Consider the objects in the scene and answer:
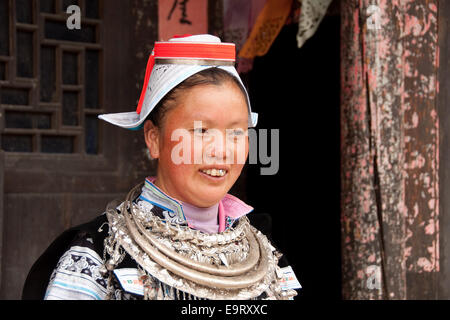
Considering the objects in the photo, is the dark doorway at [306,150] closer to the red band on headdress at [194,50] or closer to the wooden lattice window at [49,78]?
the wooden lattice window at [49,78]

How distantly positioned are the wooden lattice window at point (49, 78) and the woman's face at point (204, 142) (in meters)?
2.15

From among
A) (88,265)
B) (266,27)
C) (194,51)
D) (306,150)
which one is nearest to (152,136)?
(194,51)

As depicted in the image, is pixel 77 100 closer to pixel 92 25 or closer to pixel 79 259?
pixel 92 25

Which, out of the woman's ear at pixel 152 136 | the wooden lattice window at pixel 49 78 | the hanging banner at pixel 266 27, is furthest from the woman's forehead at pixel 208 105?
the hanging banner at pixel 266 27

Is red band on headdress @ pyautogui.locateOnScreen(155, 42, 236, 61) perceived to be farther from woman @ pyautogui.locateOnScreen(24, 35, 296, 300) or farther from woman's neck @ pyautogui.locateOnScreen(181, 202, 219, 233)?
woman's neck @ pyautogui.locateOnScreen(181, 202, 219, 233)

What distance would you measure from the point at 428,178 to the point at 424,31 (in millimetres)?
925

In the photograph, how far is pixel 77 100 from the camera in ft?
13.0

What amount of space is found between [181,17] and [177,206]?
269 cm

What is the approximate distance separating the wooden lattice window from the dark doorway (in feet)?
5.45

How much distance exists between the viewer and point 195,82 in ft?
5.91

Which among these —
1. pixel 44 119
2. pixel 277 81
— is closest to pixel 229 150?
pixel 44 119

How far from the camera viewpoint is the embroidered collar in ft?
6.11

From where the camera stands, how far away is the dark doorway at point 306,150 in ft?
17.4

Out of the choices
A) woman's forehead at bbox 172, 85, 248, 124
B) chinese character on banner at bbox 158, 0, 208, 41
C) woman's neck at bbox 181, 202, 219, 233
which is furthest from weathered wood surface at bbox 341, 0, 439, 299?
woman's forehead at bbox 172, 85, 248, 124
